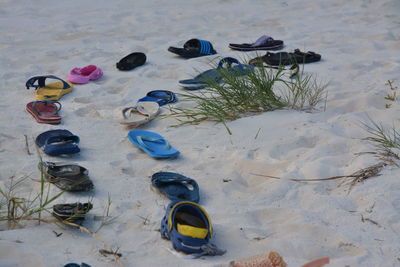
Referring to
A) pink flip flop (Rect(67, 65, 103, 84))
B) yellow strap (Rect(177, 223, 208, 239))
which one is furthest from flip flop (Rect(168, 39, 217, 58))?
yellow strap (Rect(177, 223, 208, 239))

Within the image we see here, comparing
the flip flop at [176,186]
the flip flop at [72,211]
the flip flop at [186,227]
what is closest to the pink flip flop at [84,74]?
the flip flop at [176,186]

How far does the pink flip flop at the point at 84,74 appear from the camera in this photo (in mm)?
4406

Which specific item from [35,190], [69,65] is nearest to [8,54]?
[69,65]

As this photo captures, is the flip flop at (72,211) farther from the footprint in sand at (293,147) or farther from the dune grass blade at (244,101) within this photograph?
the dune grass blade at (244,101)

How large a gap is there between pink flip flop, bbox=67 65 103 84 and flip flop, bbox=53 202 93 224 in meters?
2.17

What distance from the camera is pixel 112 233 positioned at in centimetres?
226

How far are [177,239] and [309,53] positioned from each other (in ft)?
9.49

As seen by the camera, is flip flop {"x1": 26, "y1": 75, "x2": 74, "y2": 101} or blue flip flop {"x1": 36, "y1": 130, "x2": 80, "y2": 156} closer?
blue flip flop {"x1": 36, "y1": 130, "x2": 80, "y2": 156}

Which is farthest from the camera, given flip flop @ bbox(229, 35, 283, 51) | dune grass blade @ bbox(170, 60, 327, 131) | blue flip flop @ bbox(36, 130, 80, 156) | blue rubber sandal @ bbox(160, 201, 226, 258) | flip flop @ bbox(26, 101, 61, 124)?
flip flop @ bbox(229, 35, 283, 51)

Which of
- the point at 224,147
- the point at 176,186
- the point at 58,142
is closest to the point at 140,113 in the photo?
the point at 58,142

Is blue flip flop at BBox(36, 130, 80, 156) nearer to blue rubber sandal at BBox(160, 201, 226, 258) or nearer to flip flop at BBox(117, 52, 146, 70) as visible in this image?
blue rubber sandal at BBox(160, 201, 226, 258)

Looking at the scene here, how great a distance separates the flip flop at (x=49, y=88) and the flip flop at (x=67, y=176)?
1.31 meters

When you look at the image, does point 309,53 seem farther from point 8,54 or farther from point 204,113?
point 8,54

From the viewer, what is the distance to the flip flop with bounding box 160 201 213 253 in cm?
211
